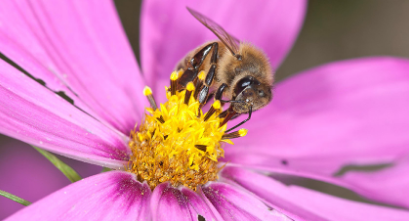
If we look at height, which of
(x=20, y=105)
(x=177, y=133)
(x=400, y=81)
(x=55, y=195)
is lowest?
(x=55, y=195)

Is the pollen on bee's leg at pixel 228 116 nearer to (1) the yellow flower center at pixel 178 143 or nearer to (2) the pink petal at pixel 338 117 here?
(1) the yellow flower center at pixel 178 143

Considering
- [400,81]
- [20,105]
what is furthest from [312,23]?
[20,105]

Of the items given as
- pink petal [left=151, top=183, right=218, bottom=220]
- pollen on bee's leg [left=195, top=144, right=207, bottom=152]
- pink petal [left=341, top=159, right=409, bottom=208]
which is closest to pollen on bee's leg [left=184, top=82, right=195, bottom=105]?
pollen on bee's leg [left=195, top=144, right=207, bottom=152]

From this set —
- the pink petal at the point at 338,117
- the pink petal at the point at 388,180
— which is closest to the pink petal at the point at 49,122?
the pink petal at the point at 338,117

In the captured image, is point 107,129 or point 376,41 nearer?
point 107,129

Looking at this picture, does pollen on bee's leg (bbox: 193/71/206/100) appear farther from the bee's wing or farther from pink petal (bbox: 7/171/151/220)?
pink petal (bbox: 7/171/151/220)

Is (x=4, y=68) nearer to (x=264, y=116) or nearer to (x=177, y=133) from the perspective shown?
(x=177, y=133)
